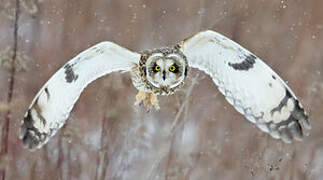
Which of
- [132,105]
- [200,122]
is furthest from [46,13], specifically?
[200,122]

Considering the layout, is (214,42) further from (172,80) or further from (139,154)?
(139,154)

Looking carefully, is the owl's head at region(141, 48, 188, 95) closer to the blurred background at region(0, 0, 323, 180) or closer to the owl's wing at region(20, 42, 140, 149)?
the owl's wing at region(20, 42, 140, 149)

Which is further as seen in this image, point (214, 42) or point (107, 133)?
point (107, 133)

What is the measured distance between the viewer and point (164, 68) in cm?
66

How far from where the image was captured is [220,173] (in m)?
0.97

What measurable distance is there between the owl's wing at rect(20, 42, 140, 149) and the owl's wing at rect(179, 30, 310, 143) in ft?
0.34

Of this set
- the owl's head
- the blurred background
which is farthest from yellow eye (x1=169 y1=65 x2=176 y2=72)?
the blurred background

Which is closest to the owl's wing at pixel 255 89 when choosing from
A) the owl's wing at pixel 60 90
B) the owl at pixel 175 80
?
the owl at pixel 175 80

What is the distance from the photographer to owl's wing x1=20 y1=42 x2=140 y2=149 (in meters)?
0.68

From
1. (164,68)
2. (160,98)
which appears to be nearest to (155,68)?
(164,68)

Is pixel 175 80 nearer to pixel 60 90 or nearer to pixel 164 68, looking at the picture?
pixel 164 68

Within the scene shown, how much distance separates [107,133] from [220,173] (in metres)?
0.22

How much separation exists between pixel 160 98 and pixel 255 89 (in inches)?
9.5

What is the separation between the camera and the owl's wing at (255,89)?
71 centimetres
